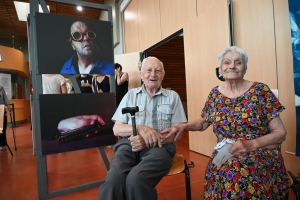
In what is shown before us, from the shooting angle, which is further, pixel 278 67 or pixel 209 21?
pixel 209 21

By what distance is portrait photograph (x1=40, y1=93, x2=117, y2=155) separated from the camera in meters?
1.79

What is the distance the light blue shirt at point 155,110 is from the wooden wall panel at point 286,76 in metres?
1.17

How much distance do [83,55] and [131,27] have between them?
160 inches

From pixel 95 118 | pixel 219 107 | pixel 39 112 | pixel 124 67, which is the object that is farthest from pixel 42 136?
pixel 124 67

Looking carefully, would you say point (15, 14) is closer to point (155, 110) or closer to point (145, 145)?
point (155, 110)

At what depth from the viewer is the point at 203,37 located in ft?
9.25

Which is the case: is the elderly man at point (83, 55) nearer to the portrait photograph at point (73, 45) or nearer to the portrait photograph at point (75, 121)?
the portrait photograph at point (73, 45)

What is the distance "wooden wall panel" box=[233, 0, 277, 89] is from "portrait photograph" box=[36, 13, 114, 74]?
1.55 metres

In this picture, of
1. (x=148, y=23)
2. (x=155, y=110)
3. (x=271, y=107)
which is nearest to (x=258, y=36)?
(x=271, y=107)

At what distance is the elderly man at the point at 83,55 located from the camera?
187cm

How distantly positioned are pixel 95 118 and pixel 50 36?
88 cm

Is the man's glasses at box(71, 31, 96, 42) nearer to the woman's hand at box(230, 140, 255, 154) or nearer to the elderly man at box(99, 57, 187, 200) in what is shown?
the elderly man at box(99, 57, 187, 200)

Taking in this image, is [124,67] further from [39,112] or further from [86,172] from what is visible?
[39,112]

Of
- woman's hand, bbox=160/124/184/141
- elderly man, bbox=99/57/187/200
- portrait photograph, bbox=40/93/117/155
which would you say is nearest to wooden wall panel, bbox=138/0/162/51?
portrait photograph, bbox=40/93/117/155
